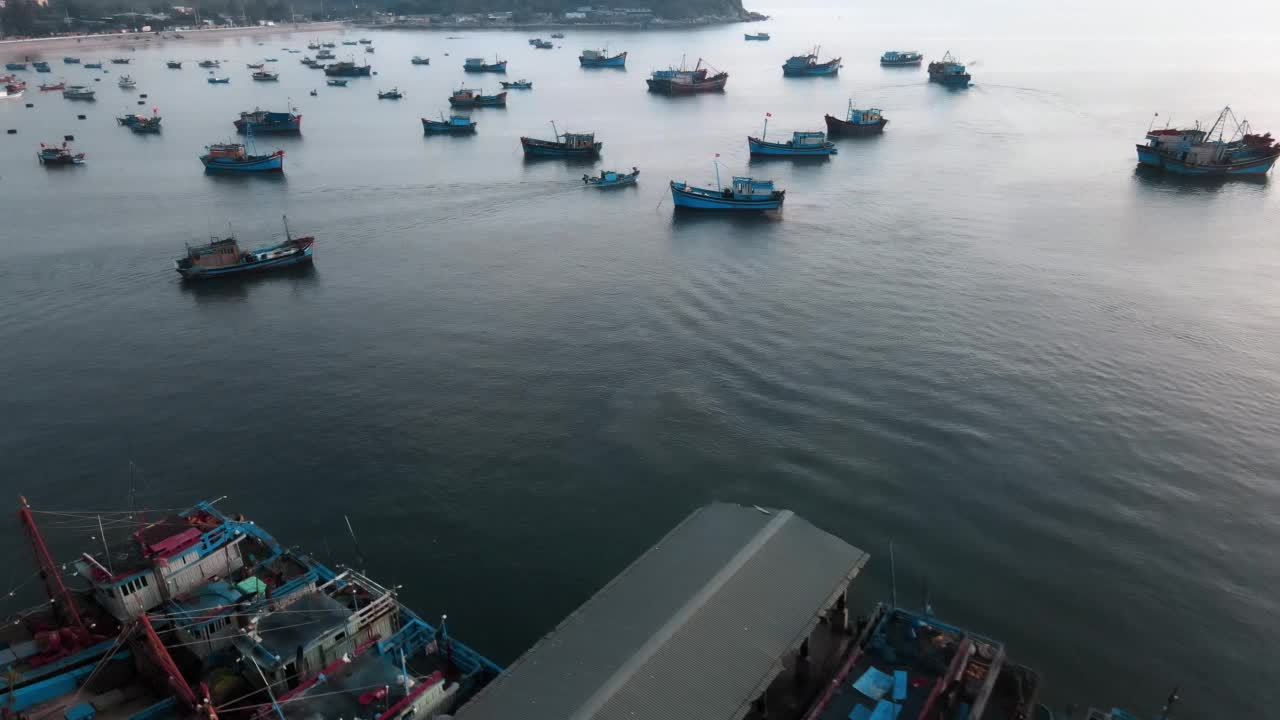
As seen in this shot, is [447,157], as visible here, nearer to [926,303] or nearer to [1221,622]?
[926,303]

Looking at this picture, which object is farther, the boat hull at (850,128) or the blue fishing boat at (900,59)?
the blue fishing boat at (900,59)

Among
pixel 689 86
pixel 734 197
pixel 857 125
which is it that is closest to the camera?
pixel 734 197

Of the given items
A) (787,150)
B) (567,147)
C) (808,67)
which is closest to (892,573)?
(787,150)

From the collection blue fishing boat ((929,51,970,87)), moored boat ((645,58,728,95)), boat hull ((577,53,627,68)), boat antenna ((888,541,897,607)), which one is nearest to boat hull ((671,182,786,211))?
boat antenna ((888,541,897,607))

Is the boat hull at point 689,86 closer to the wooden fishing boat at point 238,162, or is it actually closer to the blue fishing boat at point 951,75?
the blue fishing boat at point 951,75

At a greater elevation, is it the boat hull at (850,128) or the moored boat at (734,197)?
the boat hull at (850,128)

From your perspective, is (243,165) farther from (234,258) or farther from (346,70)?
(346,70)

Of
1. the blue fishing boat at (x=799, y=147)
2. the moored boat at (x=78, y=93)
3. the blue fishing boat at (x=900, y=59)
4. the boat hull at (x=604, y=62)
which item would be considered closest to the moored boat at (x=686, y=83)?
the boat hull at (x=604, y=62)
